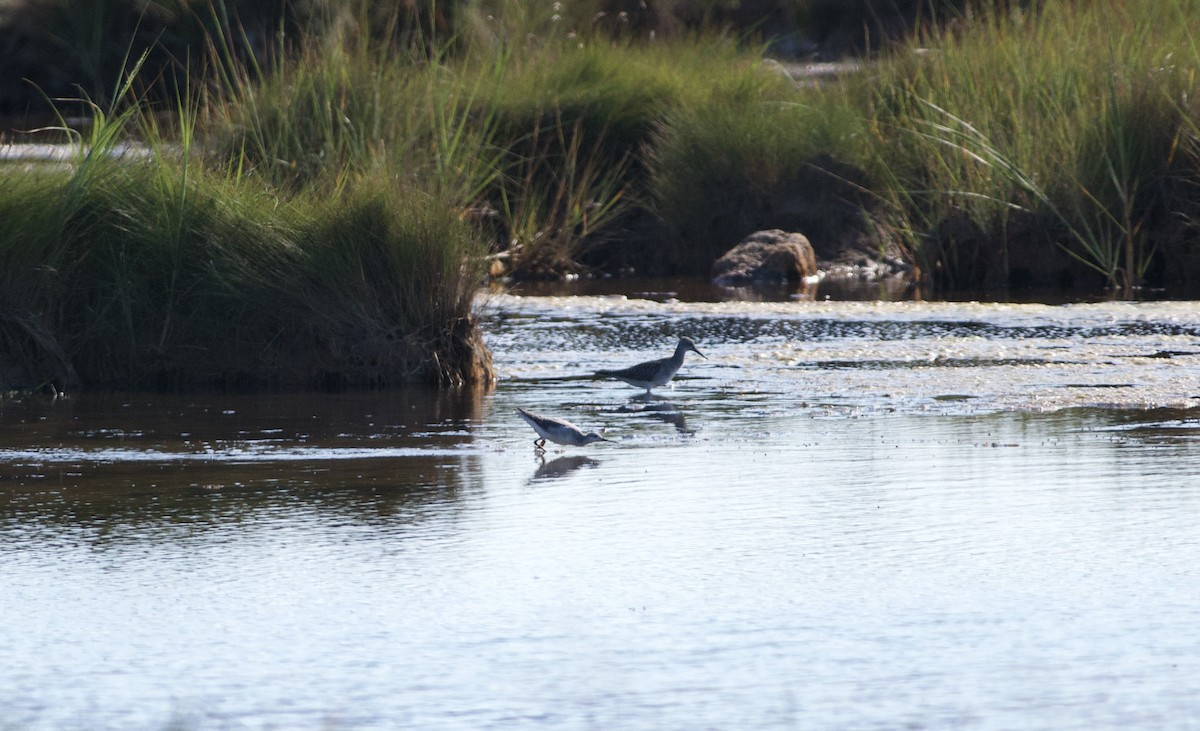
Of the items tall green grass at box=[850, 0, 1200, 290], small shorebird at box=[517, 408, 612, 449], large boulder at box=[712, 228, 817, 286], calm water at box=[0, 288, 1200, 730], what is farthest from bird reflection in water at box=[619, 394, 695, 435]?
large boulder at box=[712, 228, 817, 286]

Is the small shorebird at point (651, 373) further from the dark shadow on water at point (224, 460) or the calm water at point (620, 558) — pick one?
the dark shadow on water at point (224, 460)

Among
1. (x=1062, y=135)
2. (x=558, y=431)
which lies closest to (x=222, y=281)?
(x=558, y=431)

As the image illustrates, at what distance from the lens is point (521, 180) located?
18.0m

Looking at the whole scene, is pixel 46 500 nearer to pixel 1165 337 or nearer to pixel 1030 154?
pixel 1165 337

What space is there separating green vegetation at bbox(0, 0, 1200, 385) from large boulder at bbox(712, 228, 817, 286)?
0.86 metres

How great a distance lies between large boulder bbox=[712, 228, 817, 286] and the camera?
17.2 metres

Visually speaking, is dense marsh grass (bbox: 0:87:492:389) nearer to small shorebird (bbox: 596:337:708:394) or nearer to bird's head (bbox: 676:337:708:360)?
small shorebird (bbox: 596:337:708:394)

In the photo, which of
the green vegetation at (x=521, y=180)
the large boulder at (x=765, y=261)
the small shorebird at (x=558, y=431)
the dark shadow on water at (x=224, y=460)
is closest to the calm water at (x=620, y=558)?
the dark shadow on water at (x=224, y=460)

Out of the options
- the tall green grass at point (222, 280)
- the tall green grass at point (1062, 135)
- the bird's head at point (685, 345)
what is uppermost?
the tall green grass at point (1062, 135)

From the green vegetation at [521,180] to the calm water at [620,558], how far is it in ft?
1.72

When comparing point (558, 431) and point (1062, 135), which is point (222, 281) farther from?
point (1062, 135)

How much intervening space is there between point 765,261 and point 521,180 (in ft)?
8.38

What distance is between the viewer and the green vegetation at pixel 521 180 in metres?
10.2

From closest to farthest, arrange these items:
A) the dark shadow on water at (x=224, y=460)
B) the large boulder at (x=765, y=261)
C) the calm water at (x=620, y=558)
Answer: the calm water at (x=620, y=558) < the dark shadow on water at (x=224, y=460) < the large boulder at (x=765, y=261)
